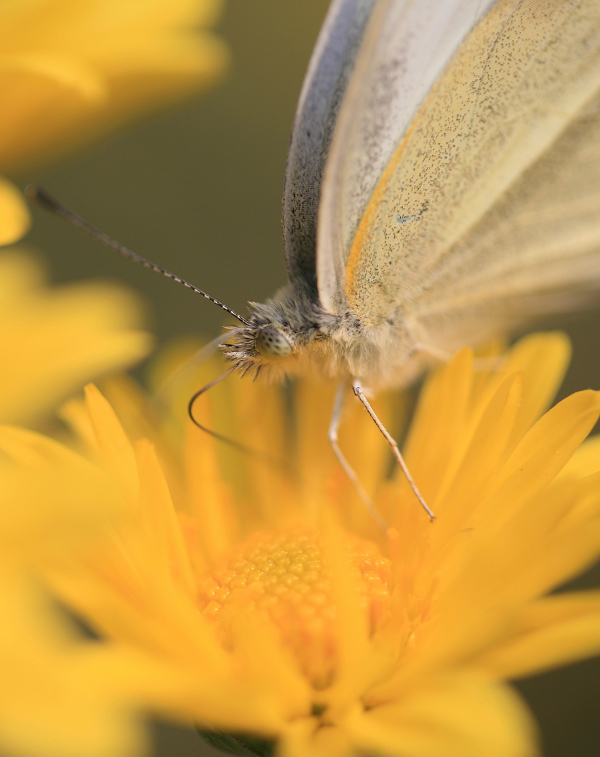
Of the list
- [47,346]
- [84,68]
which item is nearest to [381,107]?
[84,68]

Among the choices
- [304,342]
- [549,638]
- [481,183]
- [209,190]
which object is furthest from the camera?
[209,190]

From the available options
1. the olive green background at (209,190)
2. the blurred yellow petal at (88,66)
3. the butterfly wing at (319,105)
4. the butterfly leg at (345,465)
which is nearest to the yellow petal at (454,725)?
the butterfly leg at (345,465)

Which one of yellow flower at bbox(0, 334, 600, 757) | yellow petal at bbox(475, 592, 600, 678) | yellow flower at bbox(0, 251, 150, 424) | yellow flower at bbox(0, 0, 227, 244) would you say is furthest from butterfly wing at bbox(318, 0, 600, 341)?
yellow petal at bbox(475, 592, 600, 678)

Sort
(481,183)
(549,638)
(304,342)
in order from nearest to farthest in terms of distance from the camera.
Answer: (549,638)
(304,342)
(481,183)

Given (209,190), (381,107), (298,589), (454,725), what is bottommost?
(454,725)

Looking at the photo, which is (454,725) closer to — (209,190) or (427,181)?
(427,181)

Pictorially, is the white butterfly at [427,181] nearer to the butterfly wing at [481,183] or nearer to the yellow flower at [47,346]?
the butterfly wing at [481,183]
